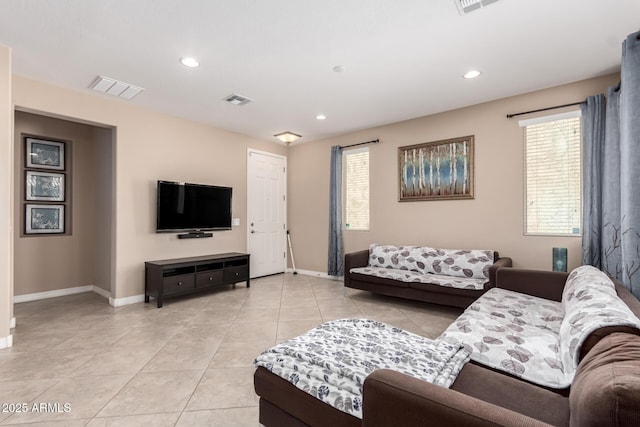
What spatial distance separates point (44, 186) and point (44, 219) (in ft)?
1.57

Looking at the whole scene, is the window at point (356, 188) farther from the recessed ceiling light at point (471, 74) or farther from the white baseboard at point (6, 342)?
the white baseboard at point (6, 342)

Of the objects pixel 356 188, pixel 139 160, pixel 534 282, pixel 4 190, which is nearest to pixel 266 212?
pixel 356 188

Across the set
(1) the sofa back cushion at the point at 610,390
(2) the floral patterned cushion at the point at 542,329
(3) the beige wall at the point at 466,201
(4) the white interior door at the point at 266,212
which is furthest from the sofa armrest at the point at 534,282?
(4) the white interior door at the point at 266,212

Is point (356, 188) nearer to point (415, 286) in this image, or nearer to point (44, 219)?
point (415, 286)

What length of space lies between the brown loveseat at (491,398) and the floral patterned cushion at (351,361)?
44mm

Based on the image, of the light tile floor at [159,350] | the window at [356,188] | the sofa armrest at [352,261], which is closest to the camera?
the light tile floor at [159,350]

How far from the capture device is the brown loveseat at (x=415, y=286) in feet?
11.3

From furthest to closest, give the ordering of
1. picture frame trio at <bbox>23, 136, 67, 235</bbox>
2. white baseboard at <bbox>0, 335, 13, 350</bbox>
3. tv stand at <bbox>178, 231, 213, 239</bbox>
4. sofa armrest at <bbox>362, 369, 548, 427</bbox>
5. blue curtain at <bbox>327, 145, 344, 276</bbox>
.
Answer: blue curtain at <bbox>327, 145, 344, 276</bbox> → tv stand at <bbox>178, 231, 213, 239</bbox> → picture frame trio at <bbox>23, 136, 67, 235</bbox> → white baseboard at <bbox>0, 335, 13, 350</bbox> → sofa armrest at <bbox>362, 369, 548, 427</bbox>

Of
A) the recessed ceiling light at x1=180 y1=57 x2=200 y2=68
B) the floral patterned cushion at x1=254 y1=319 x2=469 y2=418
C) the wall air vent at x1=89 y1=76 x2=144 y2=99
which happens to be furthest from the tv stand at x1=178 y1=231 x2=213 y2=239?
the floral patterned cushion at x1=254 y1=319 x2=469 y2=418

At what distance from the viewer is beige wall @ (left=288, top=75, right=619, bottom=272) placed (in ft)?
12.2

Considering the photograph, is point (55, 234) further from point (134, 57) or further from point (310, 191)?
point (310, 191)

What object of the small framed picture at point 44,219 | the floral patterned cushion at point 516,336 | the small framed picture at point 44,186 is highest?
the small framed picture at point 44,186

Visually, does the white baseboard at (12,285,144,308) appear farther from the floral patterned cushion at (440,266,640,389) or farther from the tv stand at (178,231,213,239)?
the floral patterned cushion at (440,266,640,389)

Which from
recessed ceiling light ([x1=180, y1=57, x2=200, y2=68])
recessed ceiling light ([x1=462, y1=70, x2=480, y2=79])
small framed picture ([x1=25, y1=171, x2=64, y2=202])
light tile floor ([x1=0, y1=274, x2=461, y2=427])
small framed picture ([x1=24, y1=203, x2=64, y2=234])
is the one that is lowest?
light tile floor ([x1=0, y1=274, x2=461, y2=427])
